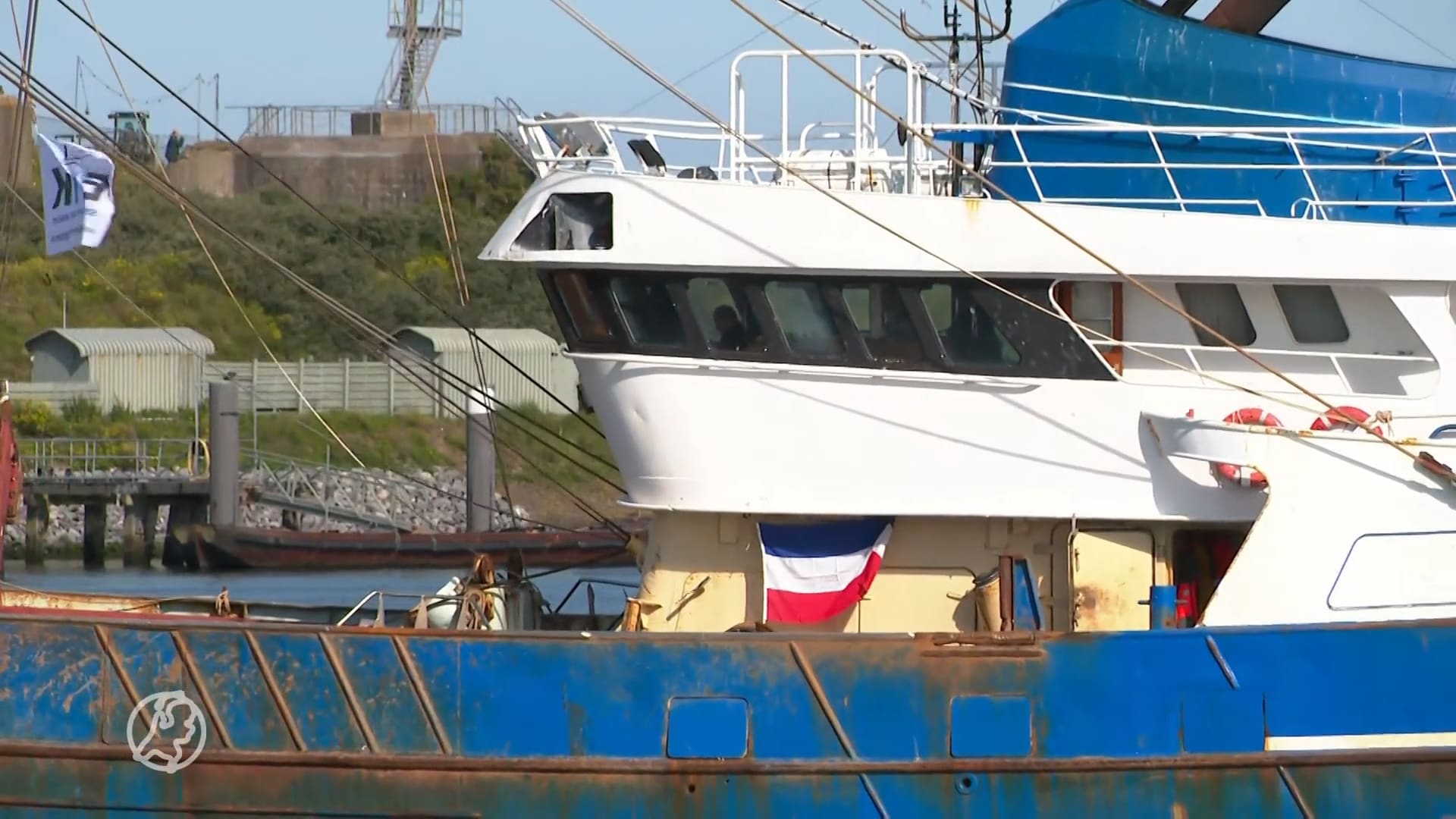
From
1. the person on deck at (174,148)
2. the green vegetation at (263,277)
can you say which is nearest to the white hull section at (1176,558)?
the green vegetation at (263,277)

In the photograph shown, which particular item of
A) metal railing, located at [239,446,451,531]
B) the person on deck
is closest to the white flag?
metal railing, located at [239,446,451,531]

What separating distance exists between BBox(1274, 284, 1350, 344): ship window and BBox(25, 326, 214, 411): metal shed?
1219 inches

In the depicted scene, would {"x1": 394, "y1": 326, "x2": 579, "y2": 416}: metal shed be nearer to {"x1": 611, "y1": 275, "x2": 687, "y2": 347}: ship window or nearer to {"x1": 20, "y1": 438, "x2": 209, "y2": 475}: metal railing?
{"x1": 20, "y1": 438, "x2": 209, "y2": 475}: metal railing

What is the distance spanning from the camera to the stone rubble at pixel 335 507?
1316 inches

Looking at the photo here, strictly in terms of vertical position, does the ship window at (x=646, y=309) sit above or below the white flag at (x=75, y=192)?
below

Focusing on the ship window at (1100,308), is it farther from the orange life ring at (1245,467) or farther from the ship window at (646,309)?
the ship window at (646,309)

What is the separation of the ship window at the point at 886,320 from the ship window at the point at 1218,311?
1514 millimetres

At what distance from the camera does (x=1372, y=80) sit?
10.4 m

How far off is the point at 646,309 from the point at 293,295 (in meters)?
39.2

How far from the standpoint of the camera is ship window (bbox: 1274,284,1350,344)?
32.6 ft

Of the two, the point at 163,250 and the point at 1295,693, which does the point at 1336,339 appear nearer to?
the point at 1295,693

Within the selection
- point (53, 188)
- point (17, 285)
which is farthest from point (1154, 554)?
point (17, 285)

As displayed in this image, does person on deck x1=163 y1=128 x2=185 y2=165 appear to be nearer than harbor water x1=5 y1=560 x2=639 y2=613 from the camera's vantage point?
No

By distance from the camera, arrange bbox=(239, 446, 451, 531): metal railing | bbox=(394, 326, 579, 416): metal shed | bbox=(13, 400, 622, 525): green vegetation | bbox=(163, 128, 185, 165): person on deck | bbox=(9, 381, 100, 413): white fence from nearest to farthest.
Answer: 1. bbox=(239, 446, 451, 531): metal railing
2. bbox=(13, 400, 622, 525): green vegetation
3. bbox=(9, 381, 100, 413): white fence
4. bbox=(394, 326, 579, 416): metal shed
5. bbox=(163, 128, 185, 165): person on deck
